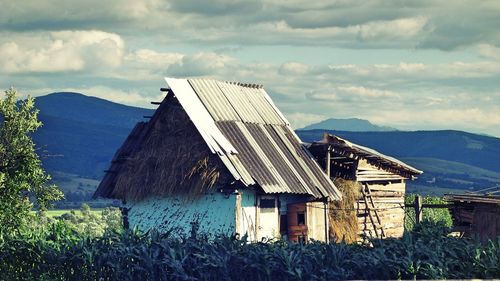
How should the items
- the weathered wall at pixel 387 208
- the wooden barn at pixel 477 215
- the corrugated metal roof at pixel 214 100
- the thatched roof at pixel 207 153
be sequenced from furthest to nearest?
the weathered wall at pixel 387 208 → the corrugated metal roof at pixel 214 100 → the thatched roof at pixel 207 153 → the wooden barn at pixel 477 215

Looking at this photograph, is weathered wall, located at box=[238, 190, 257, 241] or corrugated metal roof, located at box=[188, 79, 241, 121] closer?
weathered wall, located at box=[238, 190, 257, 241]

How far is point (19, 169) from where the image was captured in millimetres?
39719

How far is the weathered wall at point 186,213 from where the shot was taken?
33219mm

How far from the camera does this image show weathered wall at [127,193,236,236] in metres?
33.2

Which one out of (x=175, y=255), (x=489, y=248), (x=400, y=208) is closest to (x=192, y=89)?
(x=400, y=208)

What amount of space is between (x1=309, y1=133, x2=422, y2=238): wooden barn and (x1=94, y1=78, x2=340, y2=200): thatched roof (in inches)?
35.5

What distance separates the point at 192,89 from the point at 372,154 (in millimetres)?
7578

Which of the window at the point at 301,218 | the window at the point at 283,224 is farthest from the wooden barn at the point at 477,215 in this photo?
the window at the point at 283,224

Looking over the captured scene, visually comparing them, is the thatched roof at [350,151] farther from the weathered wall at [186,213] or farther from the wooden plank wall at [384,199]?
the weathered wall at [186,213]

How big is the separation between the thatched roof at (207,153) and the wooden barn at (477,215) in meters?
5.29

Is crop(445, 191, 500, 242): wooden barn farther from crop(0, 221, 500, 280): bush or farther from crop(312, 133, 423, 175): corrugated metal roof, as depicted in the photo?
crop(0, 221, 500, 280): bush

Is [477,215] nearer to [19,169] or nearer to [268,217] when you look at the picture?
[268,217]

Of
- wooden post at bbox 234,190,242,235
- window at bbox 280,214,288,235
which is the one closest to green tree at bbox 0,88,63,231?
wooden post at bbox 234,190,242,235

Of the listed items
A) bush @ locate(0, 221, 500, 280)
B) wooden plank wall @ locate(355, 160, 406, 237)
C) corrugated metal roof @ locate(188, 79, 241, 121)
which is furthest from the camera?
wooden plank wall @ locate(355, 160, 406, 237)
